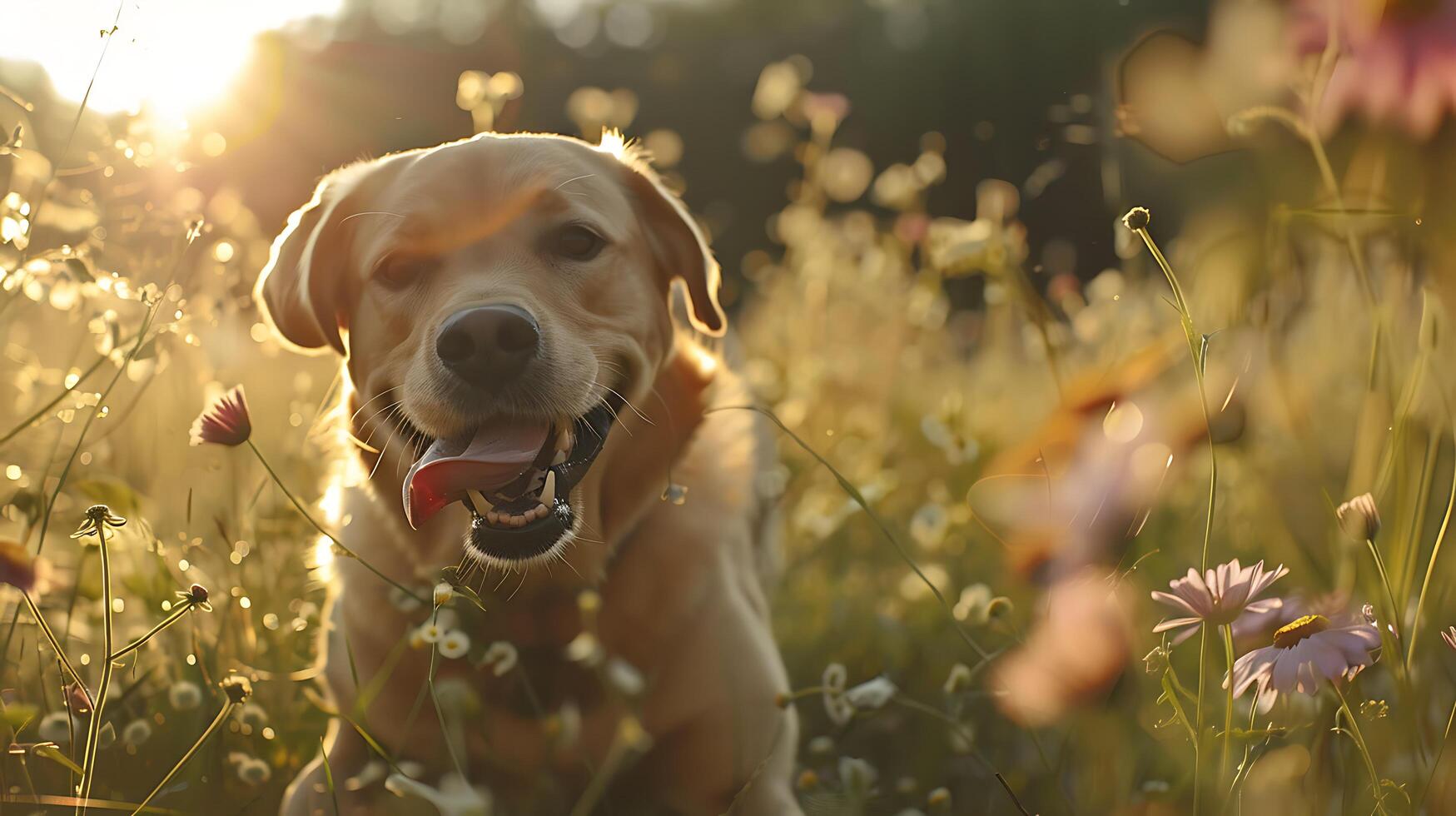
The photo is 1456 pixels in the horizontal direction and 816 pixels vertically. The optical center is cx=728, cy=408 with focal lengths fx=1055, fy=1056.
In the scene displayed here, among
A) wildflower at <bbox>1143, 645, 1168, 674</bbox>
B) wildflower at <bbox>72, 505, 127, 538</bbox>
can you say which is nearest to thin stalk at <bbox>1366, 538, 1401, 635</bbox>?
wildflower at <bbox>1143, 645, 1168, 674</bbox>

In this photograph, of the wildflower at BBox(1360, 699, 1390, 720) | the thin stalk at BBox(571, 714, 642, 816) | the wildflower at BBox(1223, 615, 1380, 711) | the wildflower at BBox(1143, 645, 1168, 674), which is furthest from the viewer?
the thin stalk at BBox(571, 714, 642, 816)

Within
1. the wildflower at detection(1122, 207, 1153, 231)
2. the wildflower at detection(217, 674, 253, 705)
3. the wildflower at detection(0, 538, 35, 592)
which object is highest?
the wildflower at detection(1122, 207, 1153, 231)

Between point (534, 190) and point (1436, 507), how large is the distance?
2.23m

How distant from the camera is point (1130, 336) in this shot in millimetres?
2949

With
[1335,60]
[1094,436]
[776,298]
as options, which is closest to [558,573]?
[1094,436]

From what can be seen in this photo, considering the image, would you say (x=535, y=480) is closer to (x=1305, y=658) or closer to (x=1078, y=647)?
(x=1078, y=647)

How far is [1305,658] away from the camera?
47.2 inches

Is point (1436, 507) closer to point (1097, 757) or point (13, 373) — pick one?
point (1097, 757)

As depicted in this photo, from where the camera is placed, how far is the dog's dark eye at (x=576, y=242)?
230cm

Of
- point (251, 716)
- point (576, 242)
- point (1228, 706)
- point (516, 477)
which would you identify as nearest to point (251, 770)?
point (251, 716)

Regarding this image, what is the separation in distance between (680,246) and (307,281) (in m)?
0.85

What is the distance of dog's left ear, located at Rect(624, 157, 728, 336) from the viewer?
99.7 inches

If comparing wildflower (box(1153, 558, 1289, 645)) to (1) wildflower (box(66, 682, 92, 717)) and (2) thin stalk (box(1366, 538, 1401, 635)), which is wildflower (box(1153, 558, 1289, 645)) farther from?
(1) wildflower (box(66, 682, 92, 717))

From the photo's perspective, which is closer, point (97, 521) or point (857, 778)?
point (97, 521)
